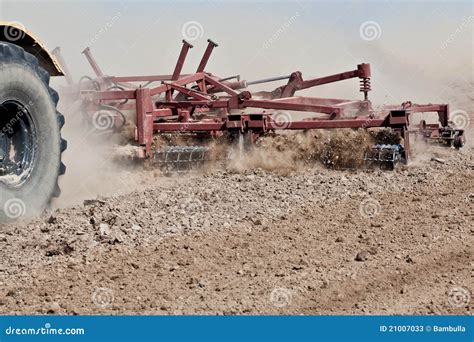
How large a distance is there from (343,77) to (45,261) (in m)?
5.82

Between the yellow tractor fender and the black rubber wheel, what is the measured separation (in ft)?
0.57

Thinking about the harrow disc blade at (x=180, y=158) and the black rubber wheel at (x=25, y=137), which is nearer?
the black rubber wheel at (x=25, y=137)

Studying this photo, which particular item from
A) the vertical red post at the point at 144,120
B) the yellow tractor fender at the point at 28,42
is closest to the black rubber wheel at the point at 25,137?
the yellow tractor fender at the point at 28,42

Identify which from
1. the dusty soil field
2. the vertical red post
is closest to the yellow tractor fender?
the dusty soil field

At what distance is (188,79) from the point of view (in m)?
9.12

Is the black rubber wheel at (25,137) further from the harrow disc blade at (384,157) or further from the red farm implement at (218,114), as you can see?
the harrow disc blade at (384,157)

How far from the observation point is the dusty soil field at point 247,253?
380cm

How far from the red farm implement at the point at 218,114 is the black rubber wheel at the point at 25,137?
250cm

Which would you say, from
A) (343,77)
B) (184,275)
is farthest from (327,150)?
(184,275)

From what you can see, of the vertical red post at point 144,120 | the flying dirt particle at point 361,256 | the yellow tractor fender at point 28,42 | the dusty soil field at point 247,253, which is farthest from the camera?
the vertical red post at point 144,120

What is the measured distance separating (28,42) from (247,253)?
2241 mm

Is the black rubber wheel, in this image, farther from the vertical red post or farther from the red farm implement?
the red farm implement

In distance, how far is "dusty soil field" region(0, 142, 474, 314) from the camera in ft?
12.5

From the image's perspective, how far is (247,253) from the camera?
470cm
